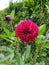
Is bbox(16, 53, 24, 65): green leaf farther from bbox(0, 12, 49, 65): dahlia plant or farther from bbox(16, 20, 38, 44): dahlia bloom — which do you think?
bbox(16, 20, 38, 44): dahlia bloom

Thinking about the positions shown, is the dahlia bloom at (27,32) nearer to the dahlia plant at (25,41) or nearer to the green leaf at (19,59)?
the dahlia plant at (25,41)

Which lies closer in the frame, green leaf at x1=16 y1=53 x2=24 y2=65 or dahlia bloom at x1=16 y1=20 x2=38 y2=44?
dahlia bloom at x1=16 y1=20 x2=38 y2=44

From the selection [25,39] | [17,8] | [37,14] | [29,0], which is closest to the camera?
[25,39]

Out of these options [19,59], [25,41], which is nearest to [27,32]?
[25,41]

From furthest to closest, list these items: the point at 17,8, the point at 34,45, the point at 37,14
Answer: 1. the point at 17,8
2. the point at 37,14
3. the point at 34,45

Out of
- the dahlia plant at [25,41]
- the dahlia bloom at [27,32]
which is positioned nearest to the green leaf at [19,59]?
the dahlia plant at [25,41]

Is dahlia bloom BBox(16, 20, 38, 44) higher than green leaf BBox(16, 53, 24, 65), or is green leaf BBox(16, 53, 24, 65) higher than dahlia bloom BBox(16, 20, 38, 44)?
dahlia bloom BBox(16, 20, 38, 44)

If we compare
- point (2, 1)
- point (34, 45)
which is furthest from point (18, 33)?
point (2, 1)

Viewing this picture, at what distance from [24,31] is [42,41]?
8.6 inches

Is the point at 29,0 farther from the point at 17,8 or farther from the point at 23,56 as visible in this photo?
the point at 23,56

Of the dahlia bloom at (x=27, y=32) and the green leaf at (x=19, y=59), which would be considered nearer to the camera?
the dahlia bloom at (x=27, y=32)

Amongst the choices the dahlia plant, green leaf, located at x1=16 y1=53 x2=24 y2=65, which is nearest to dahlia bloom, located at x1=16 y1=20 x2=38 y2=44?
the dahlia plant

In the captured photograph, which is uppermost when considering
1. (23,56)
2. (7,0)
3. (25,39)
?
(25,39)

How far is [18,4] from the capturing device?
22.4 ft
